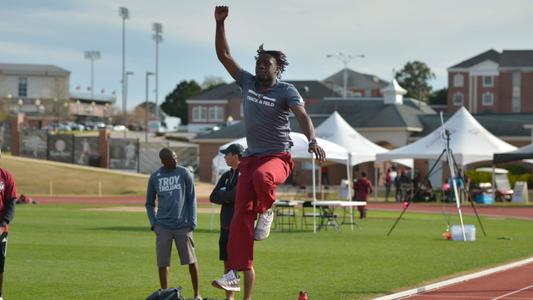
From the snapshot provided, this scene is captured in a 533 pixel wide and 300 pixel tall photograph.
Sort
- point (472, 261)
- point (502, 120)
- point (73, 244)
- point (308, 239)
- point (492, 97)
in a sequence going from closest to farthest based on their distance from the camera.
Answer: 1. point (472, 261)
2. point (73, 244)
3. point (308, 239)
4. point (502, 120)
5. point (492, 97)

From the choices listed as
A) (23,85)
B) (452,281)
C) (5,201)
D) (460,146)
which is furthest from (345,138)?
(23,85)

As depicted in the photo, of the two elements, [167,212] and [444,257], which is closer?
[167,212]

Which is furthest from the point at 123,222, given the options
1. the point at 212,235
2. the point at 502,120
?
the point at 502,120

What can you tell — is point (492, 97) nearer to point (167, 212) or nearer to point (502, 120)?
point (502, 120)

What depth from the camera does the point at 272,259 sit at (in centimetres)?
1973

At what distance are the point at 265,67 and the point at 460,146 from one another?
1645 inches

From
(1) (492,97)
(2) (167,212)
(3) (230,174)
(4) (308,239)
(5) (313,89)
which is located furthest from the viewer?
(5) (313,89)

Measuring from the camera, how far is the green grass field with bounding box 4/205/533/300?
14.8 metres

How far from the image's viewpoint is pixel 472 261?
1938 cm

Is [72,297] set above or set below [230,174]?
below

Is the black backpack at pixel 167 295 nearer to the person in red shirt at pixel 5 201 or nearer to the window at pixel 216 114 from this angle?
the person in red shirt at pixel 5 201

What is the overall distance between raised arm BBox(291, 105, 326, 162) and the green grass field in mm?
4409

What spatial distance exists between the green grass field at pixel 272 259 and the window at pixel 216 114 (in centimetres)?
10553

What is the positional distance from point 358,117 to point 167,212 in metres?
70.6
